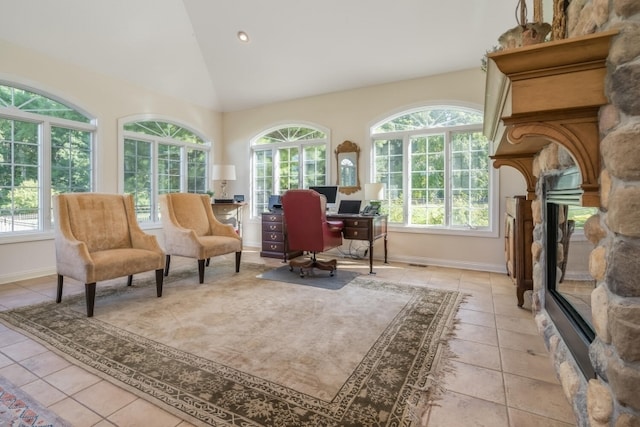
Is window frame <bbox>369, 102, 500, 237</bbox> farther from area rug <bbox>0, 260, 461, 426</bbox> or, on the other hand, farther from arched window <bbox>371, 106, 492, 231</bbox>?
area rug <bbox>0, 260, 461, 426</bbox>

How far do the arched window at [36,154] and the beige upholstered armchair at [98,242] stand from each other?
1470 mm

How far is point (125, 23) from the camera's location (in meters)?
4.04

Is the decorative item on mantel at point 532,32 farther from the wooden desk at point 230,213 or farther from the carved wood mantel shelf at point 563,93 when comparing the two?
the wooden desk at point 230,213

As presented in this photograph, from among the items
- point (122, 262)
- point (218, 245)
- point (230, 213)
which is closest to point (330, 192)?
point (218, 245)

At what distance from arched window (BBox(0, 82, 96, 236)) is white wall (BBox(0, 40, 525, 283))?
169 millimetres

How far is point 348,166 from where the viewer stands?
502 centimetres

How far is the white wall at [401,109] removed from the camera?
13.6 ft

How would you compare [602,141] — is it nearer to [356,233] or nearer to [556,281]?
[556,281]

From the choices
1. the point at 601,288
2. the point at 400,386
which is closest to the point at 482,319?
the point at 400,386

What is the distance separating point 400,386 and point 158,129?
5.28 meters

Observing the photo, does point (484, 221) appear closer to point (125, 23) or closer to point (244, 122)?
point (244, 122)

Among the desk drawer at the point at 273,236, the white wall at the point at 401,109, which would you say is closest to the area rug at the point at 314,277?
the desk drawer at the point at 273,236

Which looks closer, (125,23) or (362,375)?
(362,375)

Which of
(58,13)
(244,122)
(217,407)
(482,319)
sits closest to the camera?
(217,407)
